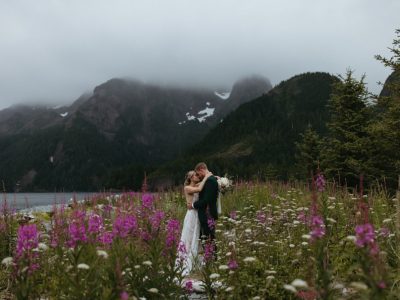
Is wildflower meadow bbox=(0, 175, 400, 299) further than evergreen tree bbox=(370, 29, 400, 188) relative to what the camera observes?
No

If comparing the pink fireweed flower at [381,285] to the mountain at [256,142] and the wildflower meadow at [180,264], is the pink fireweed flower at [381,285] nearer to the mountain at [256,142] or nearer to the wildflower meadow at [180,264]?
the wildflower meadow at [180,264]

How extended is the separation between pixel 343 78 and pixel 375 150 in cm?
472

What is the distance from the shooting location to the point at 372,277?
11.4 feet

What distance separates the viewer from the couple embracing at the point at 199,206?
950cm

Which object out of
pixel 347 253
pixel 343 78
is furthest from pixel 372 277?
pixel 343 78

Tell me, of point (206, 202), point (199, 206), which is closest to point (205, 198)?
point (206, 202)

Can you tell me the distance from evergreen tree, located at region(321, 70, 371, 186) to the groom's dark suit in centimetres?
1362

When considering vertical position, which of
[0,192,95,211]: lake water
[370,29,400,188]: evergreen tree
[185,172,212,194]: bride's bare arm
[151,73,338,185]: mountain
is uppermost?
[151,73,338,185]: mountain

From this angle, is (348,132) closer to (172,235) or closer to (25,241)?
(172,235)

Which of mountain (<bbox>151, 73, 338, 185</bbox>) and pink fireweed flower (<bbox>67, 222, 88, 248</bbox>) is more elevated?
mountain (<bbox>151, 73, 338, 185</bbox>)

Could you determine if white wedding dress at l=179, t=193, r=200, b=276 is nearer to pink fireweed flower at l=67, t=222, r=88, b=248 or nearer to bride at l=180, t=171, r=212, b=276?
bride at l=180, t=171, r=212, b=276

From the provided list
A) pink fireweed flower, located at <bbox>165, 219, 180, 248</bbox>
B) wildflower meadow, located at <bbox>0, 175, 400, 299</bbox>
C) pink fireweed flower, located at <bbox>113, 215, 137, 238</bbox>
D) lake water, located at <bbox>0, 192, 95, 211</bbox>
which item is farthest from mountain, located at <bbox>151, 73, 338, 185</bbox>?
pink fireweed flower, located at <bbox>113, 215, 137, 238</bbox>

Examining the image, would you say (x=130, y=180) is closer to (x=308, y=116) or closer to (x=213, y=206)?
(x=308, y=116)

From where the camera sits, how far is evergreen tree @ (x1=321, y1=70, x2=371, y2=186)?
A: 72.4 feet
